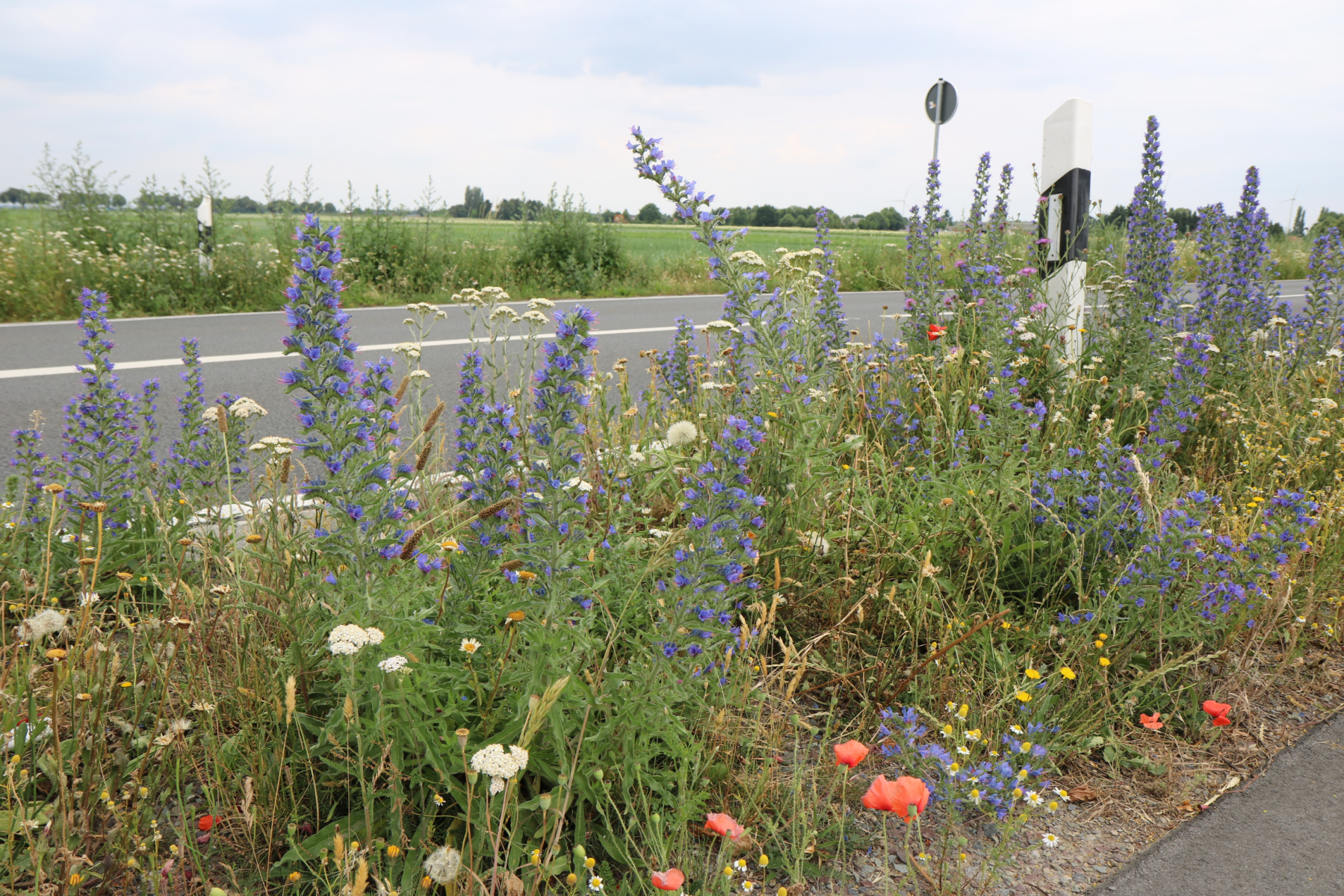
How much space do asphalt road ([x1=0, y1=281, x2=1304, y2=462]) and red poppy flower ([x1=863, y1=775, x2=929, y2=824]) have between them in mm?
3948

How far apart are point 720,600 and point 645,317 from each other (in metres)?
9.20

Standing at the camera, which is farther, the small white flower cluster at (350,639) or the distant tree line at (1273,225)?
the distant tree line at (1273,225)

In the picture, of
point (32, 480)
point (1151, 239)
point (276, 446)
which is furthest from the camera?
point (1151, 239)

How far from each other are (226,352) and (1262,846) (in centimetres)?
825

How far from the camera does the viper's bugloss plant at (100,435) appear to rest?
9.93 ft

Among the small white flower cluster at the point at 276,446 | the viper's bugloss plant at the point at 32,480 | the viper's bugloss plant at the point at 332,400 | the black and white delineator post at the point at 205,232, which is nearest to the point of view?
the viper's bugloss plant at the point at 332,400

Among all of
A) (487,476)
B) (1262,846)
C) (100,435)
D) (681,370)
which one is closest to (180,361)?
(100,435)

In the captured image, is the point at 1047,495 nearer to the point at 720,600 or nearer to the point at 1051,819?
the point at 1051,819

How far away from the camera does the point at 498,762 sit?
153 centimetres

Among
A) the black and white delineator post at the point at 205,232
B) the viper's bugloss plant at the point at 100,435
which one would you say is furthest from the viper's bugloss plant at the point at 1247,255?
the black and white delineator post at the point at 205,232

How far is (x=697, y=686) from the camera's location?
7.17ft

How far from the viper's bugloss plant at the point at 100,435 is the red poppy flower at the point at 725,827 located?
2499 millimetres

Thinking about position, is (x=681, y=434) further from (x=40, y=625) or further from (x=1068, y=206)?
(x=1068, y=206)

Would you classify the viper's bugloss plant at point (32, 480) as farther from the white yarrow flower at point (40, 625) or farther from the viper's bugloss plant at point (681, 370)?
the viper's bugloss plant at point (681, 370)
